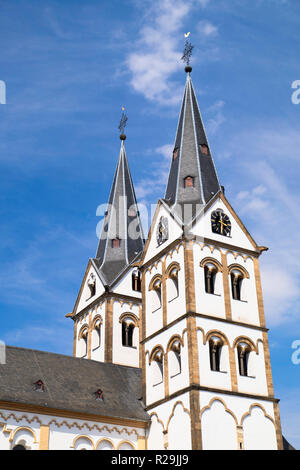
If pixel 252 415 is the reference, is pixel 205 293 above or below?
above

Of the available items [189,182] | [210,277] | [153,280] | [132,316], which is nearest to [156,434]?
[210,277]

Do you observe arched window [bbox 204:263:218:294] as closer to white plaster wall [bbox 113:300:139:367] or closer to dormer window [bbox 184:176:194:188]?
dormer window [bbox 184:176:194:188]

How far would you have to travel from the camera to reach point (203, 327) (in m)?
38.5

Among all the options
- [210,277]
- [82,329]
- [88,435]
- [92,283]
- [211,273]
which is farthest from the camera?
[92,283]

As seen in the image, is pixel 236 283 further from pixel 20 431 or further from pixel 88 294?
pixel 88 294

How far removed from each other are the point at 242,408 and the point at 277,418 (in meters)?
2.36

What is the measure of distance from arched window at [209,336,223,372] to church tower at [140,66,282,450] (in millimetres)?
55

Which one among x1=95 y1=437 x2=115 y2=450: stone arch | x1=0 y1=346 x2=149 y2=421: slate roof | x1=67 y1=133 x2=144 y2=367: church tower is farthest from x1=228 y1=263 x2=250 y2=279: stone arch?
x1=95 y1=437 x2=115 y2=450: stone arch

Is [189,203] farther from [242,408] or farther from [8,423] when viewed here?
[8,423]

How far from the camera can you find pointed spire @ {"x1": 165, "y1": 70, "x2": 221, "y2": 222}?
146 feet

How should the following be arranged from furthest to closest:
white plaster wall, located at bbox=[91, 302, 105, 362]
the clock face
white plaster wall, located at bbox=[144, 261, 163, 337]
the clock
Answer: white plaster wall, located at bbox=[91, 302, 105, 362] → the clock → the clock face → white plaster wall, located at bbox=[144, 261, 163, 337]

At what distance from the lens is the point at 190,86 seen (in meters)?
51.2

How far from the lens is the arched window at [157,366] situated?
40.7m

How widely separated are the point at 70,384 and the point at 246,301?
11.2m
